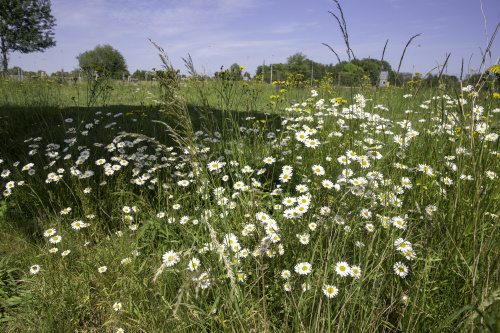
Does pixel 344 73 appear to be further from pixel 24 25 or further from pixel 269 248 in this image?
pixel 24 25

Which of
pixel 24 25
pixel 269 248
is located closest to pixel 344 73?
pixel 269 248

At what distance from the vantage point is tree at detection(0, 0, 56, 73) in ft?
110

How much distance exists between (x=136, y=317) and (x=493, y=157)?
248 centimetres

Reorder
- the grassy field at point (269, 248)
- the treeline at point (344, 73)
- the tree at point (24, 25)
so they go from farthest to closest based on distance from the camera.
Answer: the tree at point (24, 25) < the treeline at point (344, 73) < the grassy field at point (269, 248)

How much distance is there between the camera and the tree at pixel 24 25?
33.7 m

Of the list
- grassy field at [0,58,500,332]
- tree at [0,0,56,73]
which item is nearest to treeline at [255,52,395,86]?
grassy field at [0,58,500,332]

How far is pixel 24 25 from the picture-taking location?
35781 millimetres

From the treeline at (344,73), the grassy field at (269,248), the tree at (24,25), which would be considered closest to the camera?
the grassy field at (269,248)

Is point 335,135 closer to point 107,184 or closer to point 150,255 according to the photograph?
point 150,255

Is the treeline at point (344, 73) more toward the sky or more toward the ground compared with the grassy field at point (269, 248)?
more toward the sky

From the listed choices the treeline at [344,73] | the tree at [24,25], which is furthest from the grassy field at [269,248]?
the tree at [24,25]

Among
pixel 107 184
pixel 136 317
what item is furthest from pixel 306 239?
pixel 107 184

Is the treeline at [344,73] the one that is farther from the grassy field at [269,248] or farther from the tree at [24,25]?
the tree at [24,25]

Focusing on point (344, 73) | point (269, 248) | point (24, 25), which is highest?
point (24, 25)
